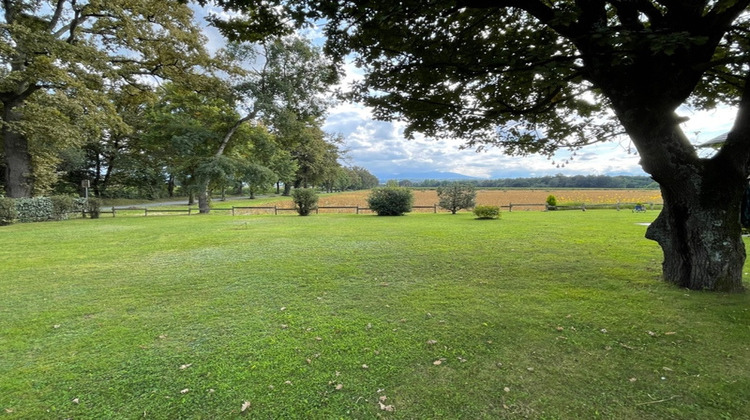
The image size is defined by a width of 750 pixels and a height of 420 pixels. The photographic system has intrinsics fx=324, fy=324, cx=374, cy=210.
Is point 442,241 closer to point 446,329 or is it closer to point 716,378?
point 446,329

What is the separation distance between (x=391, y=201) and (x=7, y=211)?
17.9 metres

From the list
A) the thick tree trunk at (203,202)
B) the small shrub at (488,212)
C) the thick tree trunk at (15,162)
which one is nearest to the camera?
the thick tree trunk at (15,162)

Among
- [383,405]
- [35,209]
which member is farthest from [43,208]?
[383,405]

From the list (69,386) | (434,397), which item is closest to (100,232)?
(69,386)

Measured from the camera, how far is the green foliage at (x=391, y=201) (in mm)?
19297

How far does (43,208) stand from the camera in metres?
16.2

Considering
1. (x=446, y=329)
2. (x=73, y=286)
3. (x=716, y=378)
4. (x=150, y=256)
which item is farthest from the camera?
(x=150, y=256)

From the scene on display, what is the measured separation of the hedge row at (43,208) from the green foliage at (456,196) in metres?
→ 20.4

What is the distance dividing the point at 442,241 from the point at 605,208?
1892 centimetres

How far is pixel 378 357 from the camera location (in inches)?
121

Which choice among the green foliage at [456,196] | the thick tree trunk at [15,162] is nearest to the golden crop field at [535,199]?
the green foliage at [456,196]

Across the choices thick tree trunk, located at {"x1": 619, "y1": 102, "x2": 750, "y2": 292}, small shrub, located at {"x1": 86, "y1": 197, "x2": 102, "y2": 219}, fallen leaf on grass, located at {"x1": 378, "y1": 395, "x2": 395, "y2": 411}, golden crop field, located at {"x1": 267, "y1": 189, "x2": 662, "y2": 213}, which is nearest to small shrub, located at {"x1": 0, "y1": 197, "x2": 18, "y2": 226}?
small shrub, located at {"x1": 86, "y1": 197, "x2": 102, "y2": 219}

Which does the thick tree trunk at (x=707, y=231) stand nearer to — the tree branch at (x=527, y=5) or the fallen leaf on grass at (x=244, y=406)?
the tree branch at (x=527, y=5)

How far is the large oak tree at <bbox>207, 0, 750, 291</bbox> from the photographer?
3.71 m
